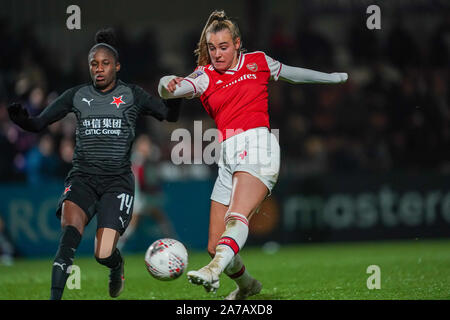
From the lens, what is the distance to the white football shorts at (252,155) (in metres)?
6.17

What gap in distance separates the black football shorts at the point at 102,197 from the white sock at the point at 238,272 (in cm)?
101

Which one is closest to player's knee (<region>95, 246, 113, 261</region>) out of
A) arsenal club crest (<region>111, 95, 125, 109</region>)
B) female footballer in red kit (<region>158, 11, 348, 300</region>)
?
female footballer in red kit (<region>158, 11, 348, 300</region>)

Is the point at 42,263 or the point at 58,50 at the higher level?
the point at 58,50

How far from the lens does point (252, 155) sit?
618cm

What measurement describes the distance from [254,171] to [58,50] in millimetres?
11072

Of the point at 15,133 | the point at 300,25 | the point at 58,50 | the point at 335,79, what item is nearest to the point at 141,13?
the point at 58,50

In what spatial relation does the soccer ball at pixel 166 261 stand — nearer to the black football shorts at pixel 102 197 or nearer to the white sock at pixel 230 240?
the white sock at pixel 230 240

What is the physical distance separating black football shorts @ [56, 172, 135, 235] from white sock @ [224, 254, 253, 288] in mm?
1013

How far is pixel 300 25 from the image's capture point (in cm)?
1684

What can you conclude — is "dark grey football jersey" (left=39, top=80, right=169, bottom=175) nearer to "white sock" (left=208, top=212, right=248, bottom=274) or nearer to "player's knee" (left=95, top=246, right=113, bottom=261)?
"player's knee" (left=95, top=246, right=113, bottom=261)

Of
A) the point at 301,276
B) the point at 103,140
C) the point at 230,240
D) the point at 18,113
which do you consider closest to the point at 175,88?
the point at 103,140

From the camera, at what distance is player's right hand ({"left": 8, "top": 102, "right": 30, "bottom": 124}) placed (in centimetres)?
642
